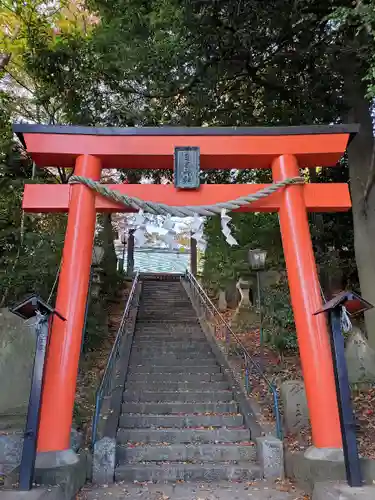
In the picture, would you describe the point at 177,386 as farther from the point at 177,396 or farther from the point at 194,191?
the point at 194,191

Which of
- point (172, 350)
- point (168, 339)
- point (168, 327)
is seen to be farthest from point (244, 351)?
point (168, 327)

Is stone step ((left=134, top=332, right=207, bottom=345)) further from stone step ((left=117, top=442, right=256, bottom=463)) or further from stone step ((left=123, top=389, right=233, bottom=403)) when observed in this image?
stone step ((left=117, top=442, right=256, bottom=463))

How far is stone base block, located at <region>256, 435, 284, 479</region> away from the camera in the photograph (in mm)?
5180

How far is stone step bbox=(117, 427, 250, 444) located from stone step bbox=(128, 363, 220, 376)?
200 cm

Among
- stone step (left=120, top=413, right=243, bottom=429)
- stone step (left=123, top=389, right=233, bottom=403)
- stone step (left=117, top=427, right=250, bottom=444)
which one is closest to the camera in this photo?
stone step (left=117, top=427, right=250, bottom=444)

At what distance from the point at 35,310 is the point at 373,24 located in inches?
233

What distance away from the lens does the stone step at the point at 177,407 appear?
6633 millimetres

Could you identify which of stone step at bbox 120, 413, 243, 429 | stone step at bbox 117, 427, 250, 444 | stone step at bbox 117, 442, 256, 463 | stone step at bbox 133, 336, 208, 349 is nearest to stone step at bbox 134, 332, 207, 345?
stone step at bbox 133, 336, 208, 349

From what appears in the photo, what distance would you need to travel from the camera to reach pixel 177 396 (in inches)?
278

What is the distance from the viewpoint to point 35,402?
4.17 meters

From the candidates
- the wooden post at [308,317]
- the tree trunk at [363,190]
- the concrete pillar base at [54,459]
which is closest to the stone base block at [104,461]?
the concrete pillar base at [54,459]

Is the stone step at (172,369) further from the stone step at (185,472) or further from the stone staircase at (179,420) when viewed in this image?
the stone step at (185,472)

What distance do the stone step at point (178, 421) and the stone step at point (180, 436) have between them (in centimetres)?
28

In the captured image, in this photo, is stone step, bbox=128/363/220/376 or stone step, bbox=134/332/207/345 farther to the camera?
stone step, bbox=134/332/207/345
